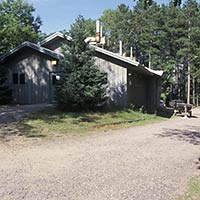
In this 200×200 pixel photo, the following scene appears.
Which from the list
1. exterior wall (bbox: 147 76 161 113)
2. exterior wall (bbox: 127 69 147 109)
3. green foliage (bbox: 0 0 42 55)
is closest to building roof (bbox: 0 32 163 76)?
exterior wall (bbox: 127 69 147 109)

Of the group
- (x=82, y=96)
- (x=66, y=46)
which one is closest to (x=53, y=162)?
(x=82, y=96)

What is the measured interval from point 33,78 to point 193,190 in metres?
16.1

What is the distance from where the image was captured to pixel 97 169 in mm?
6109

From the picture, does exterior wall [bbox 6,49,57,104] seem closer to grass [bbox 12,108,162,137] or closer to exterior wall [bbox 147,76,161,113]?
grass [bbox 12,108,162,137]

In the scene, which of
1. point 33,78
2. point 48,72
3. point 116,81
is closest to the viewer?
point 116,81

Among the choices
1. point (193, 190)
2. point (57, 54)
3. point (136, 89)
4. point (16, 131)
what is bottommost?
point (193, 190)

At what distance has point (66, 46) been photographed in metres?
A: 15.0

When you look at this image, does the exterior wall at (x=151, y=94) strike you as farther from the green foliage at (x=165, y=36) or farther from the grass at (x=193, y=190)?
the grass at (x=193, y=190)

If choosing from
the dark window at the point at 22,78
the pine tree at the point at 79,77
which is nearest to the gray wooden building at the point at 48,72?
the dark window at the point at 22,78

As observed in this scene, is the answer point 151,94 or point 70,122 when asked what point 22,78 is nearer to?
point 70,122

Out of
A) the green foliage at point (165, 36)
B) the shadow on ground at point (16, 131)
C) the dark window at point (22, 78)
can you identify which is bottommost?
the shadow on ground at point (16, 131)

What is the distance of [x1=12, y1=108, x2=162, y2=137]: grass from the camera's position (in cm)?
1057

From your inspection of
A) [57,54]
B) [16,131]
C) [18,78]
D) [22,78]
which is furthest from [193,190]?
[18,78]

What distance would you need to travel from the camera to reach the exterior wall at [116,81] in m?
18.4
